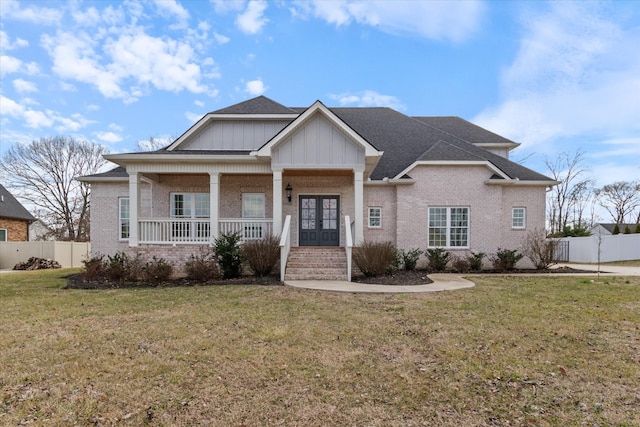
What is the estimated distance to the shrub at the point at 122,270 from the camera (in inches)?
451

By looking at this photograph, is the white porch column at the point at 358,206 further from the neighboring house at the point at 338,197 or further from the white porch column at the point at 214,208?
the white porch column at the point at 214,208

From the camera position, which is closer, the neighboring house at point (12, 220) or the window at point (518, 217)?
the window at point (518, 217)

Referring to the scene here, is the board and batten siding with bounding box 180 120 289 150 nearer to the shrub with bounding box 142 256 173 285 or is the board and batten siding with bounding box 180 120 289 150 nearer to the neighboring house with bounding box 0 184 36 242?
the shrub with bounding box 142 256 173 285

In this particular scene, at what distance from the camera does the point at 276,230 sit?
12383 millimetres

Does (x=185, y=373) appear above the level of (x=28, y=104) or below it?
below

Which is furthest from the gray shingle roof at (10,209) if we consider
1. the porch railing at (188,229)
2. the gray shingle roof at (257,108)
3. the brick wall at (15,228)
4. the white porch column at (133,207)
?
the gray shingle roof at (257,108)

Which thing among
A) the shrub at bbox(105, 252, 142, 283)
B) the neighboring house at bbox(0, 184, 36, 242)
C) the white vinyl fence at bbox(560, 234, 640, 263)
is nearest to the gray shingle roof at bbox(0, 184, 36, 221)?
the neighboring house at bbox(0, 184, 36, 242)

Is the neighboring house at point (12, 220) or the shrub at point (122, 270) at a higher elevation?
the neighboring house at point (12, 220)

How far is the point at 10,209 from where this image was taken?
25.8 meters

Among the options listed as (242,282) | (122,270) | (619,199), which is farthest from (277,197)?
(619,199)

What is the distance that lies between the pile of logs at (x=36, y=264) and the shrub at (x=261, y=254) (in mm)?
15760

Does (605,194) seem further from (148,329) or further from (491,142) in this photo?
(148,329)

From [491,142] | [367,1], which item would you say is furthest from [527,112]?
[367,1]

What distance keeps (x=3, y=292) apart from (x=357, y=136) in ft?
38.4
